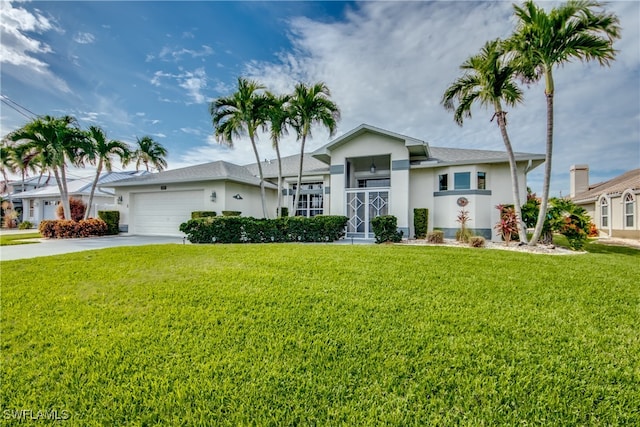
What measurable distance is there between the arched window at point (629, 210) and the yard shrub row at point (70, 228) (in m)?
31.4

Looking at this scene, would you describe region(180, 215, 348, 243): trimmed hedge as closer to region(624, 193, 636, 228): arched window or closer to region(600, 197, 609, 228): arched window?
region(624, 193, 636, 228): arched window

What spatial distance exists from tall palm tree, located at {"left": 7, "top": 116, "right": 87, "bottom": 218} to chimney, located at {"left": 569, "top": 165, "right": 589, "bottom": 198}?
39.2 meters

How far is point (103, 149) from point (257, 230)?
40.7ft

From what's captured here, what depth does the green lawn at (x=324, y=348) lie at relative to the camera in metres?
2.46

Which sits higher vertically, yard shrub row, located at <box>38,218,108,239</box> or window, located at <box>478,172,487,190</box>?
window, located at <box>478,172,487,190</box>

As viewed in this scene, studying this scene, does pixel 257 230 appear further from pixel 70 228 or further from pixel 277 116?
pixel 70 228

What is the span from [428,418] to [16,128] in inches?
881

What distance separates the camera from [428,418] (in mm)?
2342

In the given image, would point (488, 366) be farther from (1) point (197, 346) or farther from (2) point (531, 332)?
(1) point (197, 346)

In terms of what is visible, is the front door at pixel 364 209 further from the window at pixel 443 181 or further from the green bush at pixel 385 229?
the window at pixel 443 181

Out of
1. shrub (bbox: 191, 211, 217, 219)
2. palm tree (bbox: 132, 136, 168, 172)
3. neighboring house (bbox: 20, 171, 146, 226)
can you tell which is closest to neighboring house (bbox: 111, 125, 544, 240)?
shrub (bbox: 191, 211, 217, 219)

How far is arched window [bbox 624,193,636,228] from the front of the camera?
15606mm

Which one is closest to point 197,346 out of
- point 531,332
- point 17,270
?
point 531,332

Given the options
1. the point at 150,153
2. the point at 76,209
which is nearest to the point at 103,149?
the point at 150,153
